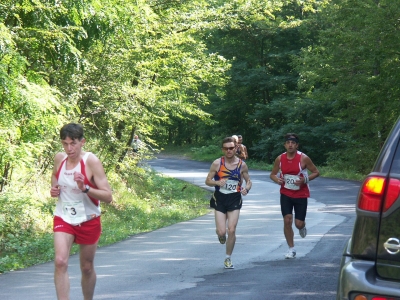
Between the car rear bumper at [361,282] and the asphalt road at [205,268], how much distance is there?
13.6 feet

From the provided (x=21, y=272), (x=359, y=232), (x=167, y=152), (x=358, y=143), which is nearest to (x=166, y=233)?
(x=21, y=272)

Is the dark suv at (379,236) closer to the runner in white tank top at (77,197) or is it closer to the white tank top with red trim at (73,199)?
the runner in white tank top at (77,197)

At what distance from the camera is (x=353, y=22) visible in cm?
2773

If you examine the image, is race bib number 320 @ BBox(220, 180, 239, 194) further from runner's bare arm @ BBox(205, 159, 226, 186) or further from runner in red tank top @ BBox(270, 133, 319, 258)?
runner in red tank top @ BBox(270, 133, 319, 258)

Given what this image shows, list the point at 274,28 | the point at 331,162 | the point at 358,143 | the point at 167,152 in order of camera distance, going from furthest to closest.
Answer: the point at 167,152 < the point at 274,28 < the point at 331,162 < the point at 358,143

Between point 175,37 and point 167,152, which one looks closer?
point 175,37

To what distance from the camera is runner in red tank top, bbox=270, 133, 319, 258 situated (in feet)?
37.0

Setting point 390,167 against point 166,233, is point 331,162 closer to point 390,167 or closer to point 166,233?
point 166,233

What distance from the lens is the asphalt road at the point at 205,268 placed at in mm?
8445

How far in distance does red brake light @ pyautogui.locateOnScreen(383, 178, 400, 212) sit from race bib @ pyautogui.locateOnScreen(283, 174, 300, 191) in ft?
24.5

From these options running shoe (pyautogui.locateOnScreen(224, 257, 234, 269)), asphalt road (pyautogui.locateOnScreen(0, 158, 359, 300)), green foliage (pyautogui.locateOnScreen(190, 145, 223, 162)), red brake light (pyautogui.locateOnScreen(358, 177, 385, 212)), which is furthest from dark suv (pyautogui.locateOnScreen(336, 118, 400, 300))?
green foliage (pyautogui.locateOnScreen(190, 145, 223, 162))

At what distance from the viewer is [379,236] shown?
12.7 ft

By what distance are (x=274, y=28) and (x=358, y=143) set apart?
14247 mm

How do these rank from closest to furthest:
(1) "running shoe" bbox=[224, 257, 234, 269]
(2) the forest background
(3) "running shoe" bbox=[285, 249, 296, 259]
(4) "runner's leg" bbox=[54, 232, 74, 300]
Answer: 1. (4) "runner's leg" bbox=[54, 232, 74, 300]
2. (1) "running shoe" bbox=[224, 257, 234, 269]
3. (3) "running shoe" bbox=[285, 249, 296, 259]
4. (2) the forest background
